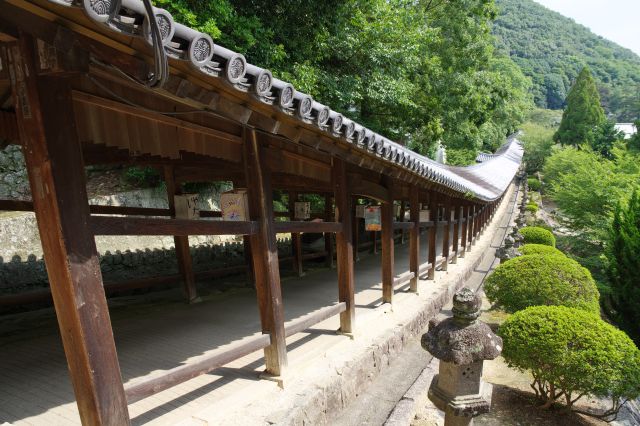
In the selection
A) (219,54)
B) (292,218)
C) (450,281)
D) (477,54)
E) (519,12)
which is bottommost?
(450,281)

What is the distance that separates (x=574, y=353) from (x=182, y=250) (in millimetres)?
6418

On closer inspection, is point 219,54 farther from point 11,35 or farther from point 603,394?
point 603,394

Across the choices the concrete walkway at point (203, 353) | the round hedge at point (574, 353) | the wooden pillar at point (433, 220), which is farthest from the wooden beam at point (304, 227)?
the wooden pillar at point (433, 220)

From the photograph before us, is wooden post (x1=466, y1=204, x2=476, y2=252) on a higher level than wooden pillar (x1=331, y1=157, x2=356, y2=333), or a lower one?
lower

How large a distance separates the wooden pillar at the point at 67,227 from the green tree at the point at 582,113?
51.1 meters

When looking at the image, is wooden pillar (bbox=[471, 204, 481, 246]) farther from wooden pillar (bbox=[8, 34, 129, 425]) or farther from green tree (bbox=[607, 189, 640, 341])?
wooden pillar (bbox=[8, 34, 129, 425])

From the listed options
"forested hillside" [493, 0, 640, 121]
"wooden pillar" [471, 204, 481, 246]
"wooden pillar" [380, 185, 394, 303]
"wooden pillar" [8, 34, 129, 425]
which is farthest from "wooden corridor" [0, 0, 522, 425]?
"forested hillside" [493, 0, 640, 121]

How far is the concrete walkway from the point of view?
3752 millimetres

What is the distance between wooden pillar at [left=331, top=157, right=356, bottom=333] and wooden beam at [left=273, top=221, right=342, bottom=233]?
0.55 ft

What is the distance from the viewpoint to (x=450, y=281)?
10.5 metres

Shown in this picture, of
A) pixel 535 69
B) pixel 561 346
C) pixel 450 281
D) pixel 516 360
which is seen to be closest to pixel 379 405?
pixel 516 360

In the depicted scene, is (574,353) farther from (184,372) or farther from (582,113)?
(582,113)

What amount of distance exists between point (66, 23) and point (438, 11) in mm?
21209

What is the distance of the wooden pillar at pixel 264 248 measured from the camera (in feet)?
13.9
